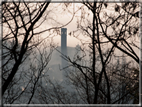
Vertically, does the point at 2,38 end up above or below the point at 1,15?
below

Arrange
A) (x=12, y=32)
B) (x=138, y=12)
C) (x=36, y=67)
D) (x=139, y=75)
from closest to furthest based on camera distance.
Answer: (x=12, y=32), (x=138, y=12), (x=139, y=75), (x=36, y=67)

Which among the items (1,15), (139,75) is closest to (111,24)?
(139,75)

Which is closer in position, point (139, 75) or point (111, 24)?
point (111, 24)

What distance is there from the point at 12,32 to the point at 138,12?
406cm

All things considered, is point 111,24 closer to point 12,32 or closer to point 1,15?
point 12,32

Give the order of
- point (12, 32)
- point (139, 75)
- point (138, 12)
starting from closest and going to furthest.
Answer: point (12, 32) → point (138, 12) → point (139, 75)

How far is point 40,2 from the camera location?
171 inches

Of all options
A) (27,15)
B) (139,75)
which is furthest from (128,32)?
(27,15)

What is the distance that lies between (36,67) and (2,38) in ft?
11.4

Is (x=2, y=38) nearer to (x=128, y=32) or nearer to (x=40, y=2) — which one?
(x=40, y=2)

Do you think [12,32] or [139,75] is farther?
[139,75]

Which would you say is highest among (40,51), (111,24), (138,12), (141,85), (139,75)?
(138,12)

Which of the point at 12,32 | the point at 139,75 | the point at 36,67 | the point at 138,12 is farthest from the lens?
the point at 36,67

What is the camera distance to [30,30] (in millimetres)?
3900
